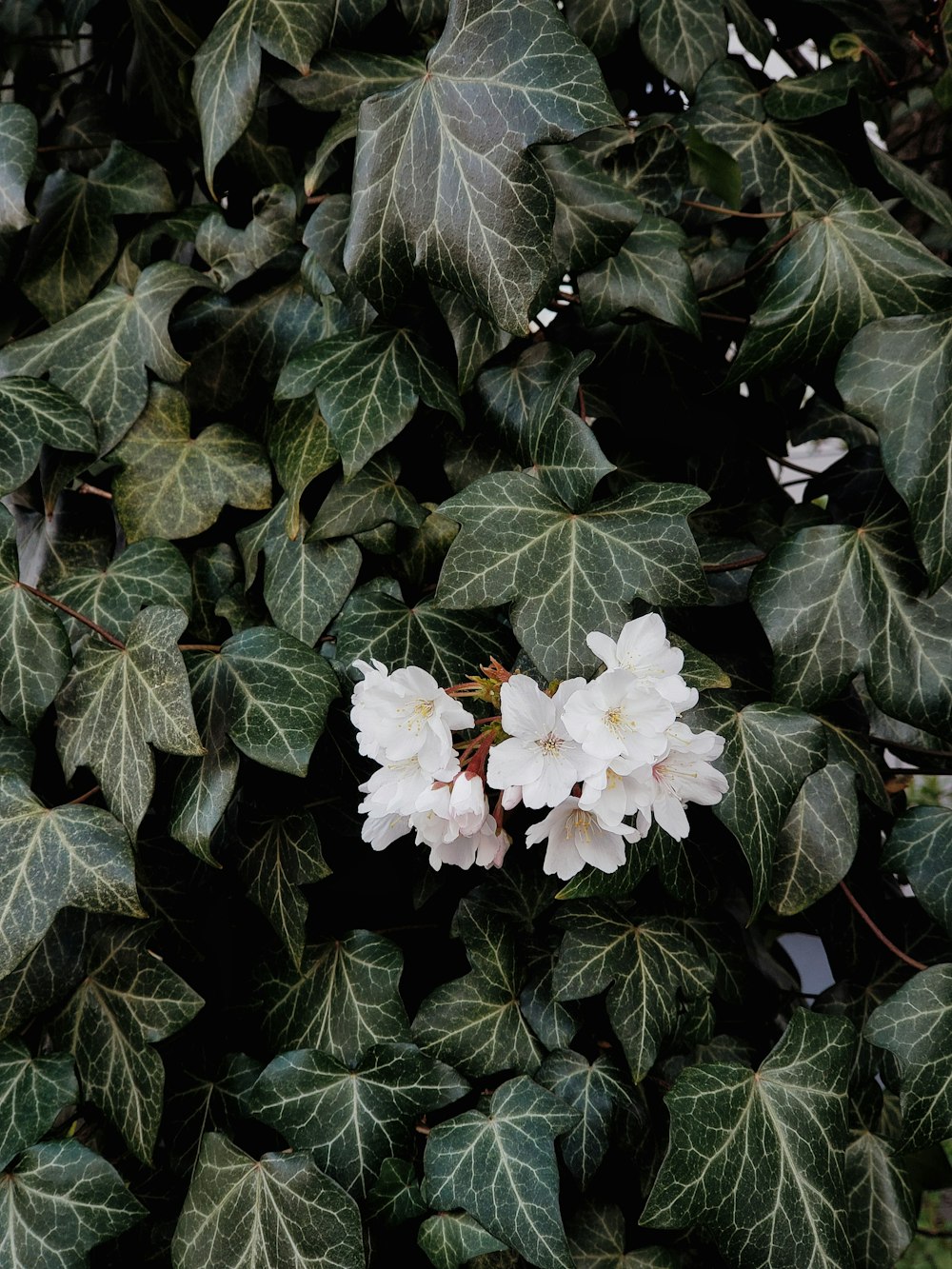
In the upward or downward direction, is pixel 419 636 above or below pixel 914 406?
below

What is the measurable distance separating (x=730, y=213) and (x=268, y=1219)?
3.49 ft

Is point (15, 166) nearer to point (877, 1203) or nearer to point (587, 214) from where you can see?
point (587, 214)

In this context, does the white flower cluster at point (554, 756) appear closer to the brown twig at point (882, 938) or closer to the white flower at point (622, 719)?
the white flower at point (622, 719)

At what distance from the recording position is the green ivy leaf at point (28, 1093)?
89 centimetres

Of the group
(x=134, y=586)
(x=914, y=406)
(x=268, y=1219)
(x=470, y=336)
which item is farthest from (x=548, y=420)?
(x=268, y=1219)

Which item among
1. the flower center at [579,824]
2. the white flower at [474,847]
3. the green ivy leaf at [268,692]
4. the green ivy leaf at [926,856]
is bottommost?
the green ivy leaf at [926,856]

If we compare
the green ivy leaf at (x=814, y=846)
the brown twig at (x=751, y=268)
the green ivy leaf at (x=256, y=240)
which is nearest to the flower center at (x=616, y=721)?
the green ivy leaf at (x=814, y=846)

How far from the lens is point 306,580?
37.8 inches

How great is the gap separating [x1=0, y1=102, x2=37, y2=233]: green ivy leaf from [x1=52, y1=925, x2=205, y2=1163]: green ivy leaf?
0.74m

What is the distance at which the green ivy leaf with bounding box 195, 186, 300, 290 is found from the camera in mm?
1039

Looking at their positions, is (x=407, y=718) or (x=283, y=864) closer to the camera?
(x=407, y=718)

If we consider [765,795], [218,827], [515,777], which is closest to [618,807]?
[515,777]

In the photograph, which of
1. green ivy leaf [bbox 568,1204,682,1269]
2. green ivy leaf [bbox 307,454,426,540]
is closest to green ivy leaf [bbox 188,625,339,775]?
green ivy leaf [bbox 307,454,426,540]

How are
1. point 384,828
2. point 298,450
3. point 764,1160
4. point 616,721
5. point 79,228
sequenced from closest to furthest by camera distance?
point 616,721 → point 384,828 → point 764,1160 → point 298,450 → point 79,228
